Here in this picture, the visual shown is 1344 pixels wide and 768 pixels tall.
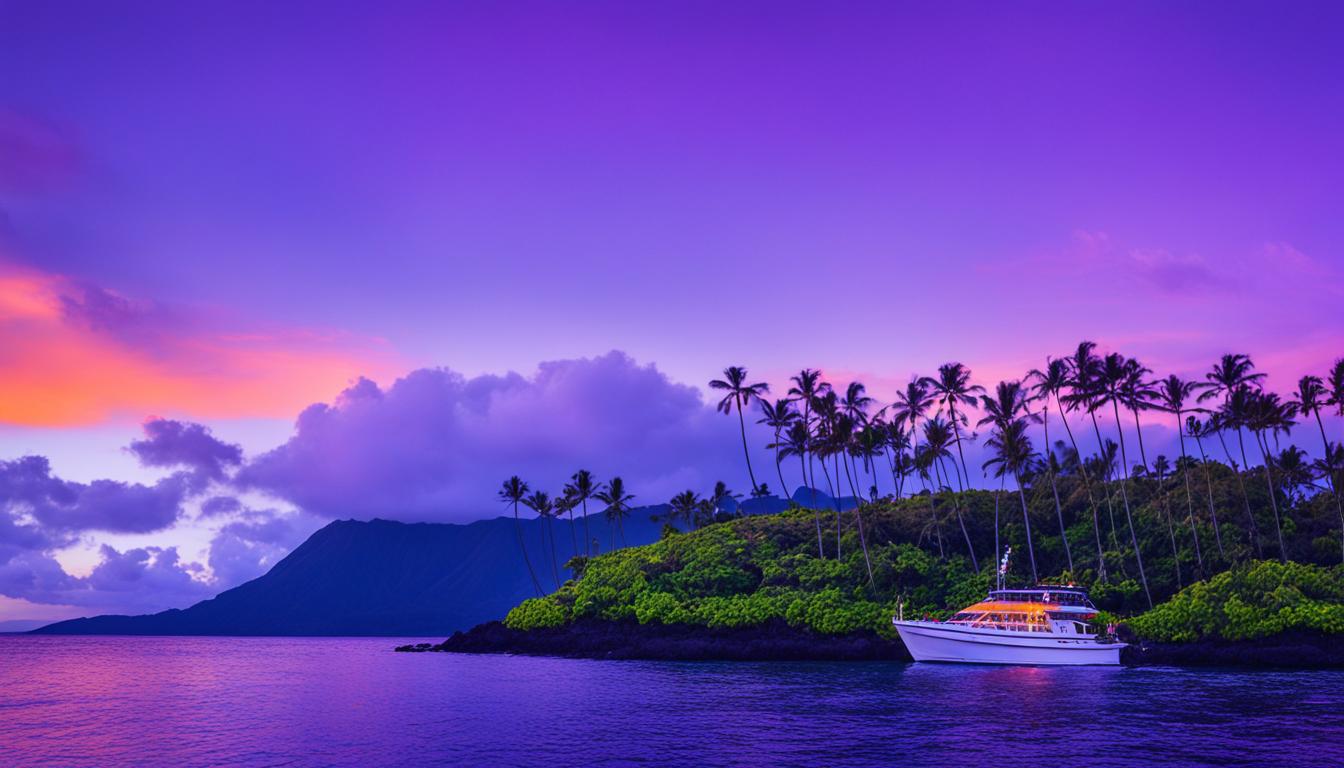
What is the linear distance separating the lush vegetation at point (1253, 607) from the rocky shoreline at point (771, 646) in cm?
82

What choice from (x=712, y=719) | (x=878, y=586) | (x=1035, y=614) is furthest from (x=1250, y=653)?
(x=712, y=719)

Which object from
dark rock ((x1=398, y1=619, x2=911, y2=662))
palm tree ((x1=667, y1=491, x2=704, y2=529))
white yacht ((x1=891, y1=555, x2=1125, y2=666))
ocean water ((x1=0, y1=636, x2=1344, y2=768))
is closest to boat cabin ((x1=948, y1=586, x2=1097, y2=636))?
white yacht ((x1=891, y1=555, x2=1125, y2=666))

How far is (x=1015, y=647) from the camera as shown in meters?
61.0

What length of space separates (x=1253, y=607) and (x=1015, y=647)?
1634 centimetres

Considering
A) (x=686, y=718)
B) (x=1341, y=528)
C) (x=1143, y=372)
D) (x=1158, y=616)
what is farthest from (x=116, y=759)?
(x=1341, y=528)

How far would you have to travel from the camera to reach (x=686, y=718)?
127 ft

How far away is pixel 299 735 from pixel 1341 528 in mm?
79277

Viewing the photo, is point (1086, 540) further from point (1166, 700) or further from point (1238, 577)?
point (1166, 700)

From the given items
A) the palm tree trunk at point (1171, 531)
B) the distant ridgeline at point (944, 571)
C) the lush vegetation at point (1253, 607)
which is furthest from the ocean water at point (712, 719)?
the palm tree trunk at point (1171, 531)

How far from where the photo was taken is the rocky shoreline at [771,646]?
60.4m

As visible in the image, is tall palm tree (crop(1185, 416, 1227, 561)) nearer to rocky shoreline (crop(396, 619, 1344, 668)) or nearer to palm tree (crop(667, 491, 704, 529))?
rocky shoreline (crop(396, 619, 1344, 668))

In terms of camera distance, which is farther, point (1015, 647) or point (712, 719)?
point (1015, 647)

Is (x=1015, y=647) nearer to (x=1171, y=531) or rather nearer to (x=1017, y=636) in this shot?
(x=1017, y=636)

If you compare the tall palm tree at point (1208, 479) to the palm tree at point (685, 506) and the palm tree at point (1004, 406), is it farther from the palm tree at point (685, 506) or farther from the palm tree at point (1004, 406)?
the palm tree at point (685, 506)
